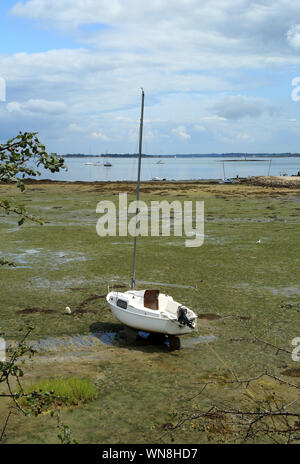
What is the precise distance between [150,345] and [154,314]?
1634 millimetres

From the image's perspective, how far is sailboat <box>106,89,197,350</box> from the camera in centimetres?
1581

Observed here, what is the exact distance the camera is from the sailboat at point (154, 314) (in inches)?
622

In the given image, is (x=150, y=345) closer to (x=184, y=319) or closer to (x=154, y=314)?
(x=154, y=314)

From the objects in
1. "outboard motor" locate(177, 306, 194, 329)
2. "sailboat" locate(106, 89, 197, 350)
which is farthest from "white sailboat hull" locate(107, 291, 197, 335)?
"outboard motor" locate(177, 306, 194, 329)

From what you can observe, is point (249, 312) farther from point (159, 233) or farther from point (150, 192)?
point (150, 192)

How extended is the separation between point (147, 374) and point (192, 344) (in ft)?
9.82

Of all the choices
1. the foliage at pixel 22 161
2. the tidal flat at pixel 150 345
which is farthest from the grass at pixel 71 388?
the foliage at pixel 22 161

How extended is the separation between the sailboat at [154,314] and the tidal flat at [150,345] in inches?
33.7

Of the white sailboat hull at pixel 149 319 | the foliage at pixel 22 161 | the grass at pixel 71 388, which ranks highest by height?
the foliage at pixel 22 161

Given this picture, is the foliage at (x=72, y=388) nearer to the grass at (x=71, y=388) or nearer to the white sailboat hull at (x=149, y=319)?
the grass at (x=71, y=388)

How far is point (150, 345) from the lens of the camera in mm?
16875

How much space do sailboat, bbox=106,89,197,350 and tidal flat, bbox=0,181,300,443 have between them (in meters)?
0.86

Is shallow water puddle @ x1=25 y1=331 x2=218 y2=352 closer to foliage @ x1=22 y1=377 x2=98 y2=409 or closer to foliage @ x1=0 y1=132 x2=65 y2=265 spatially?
foliage @ x1=22 y1=377 x2=98 y2=409
